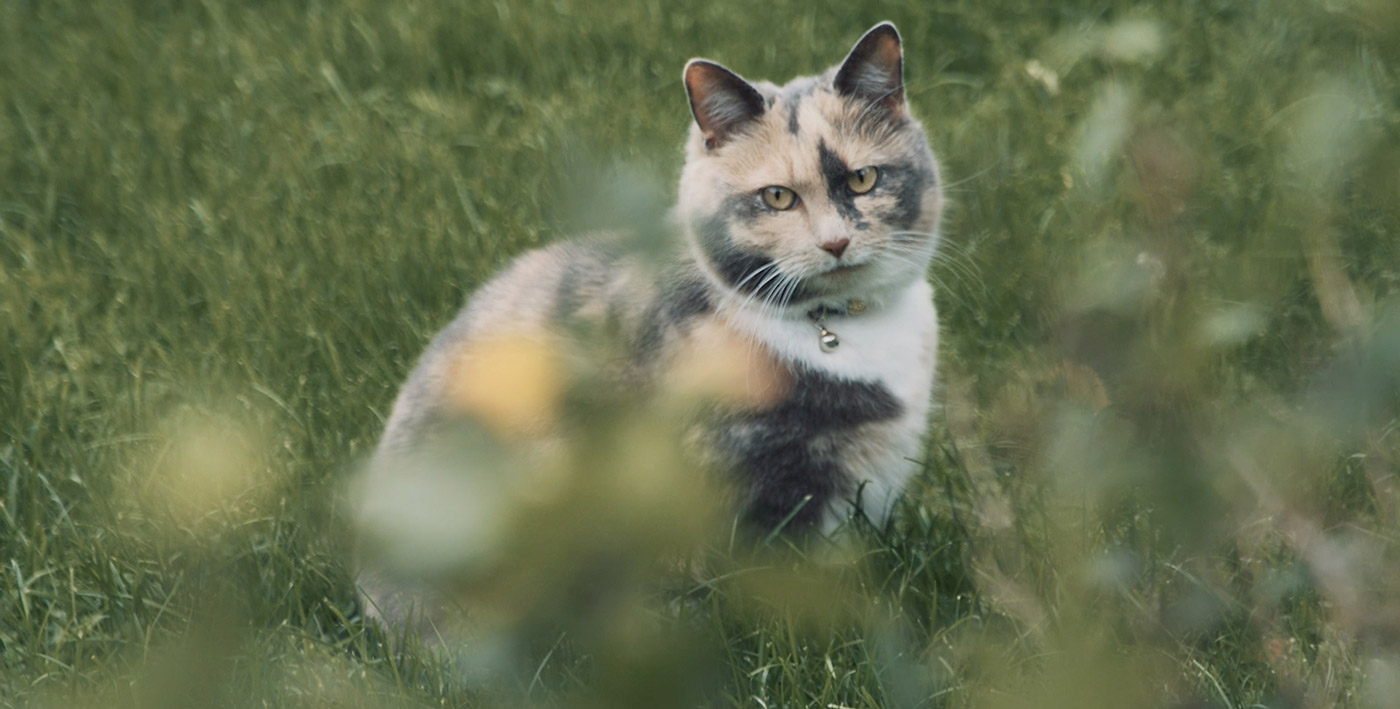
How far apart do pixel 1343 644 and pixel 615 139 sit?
2.32m

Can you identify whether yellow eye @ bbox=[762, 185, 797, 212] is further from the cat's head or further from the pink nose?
the pink nose

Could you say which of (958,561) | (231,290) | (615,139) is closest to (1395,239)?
(958,561)

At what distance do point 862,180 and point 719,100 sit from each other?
0.29 m

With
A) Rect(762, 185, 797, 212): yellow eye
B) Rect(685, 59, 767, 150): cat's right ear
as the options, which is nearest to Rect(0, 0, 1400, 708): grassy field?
Rect(685, 59, 767, 150): cat's right ear

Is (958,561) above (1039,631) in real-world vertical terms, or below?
below

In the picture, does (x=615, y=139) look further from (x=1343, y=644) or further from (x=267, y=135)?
(x=1343, y=644)

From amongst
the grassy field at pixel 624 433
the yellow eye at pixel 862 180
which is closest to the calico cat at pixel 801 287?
the yellow eye at pixel 862 180

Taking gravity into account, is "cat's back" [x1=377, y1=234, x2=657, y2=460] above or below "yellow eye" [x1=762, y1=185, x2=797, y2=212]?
below

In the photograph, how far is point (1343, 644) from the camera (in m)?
1.48

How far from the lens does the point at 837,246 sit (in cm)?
245

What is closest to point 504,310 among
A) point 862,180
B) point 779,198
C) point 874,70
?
point 779,198

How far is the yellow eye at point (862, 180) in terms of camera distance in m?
2.53

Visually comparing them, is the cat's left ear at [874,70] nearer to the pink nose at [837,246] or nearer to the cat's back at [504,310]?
the pink nose at [837,246]

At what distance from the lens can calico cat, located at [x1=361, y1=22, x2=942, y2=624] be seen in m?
2.48
